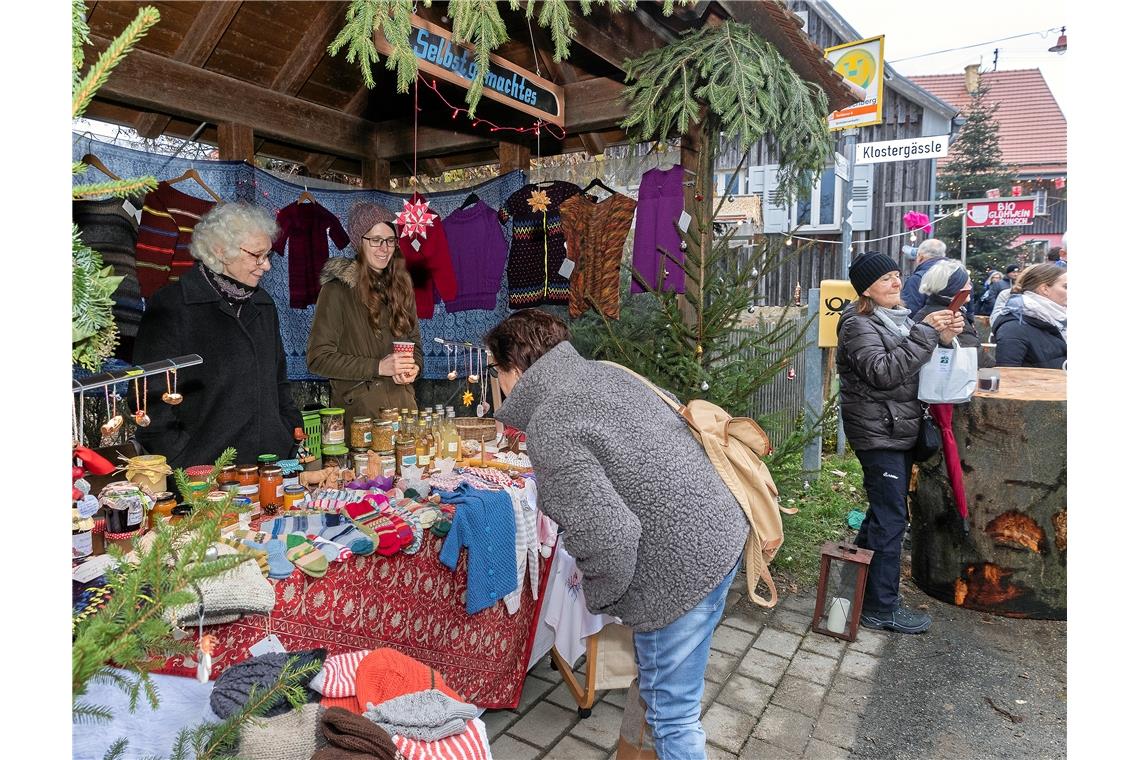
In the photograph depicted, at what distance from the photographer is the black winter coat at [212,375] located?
3059 mm

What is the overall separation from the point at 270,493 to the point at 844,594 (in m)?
3.40

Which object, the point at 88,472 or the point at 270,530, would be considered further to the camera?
the point at 270,530

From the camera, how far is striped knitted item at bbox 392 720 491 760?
1464mm

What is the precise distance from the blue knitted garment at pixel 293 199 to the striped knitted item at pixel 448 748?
318 centimetres

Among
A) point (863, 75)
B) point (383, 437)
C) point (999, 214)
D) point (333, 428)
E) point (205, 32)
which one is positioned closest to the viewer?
point (333, 428)

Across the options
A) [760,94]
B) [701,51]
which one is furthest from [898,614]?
[701,51]

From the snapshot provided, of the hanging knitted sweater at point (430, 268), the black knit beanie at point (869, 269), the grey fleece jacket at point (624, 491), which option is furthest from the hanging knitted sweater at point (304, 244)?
the black knit beanie at point (869, 269)

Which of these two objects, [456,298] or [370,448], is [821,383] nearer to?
[456,298]

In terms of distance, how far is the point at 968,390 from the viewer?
3.99m

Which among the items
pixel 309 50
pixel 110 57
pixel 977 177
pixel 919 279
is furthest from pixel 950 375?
pixel 977 177

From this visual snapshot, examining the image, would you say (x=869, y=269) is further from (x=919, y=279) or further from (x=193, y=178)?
(x=193, y=178)

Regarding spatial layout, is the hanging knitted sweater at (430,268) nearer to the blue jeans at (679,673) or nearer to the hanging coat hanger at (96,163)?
the hanging coat hanger at (96,163)

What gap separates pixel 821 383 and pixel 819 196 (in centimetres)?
1020

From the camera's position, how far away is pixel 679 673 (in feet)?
7.48
